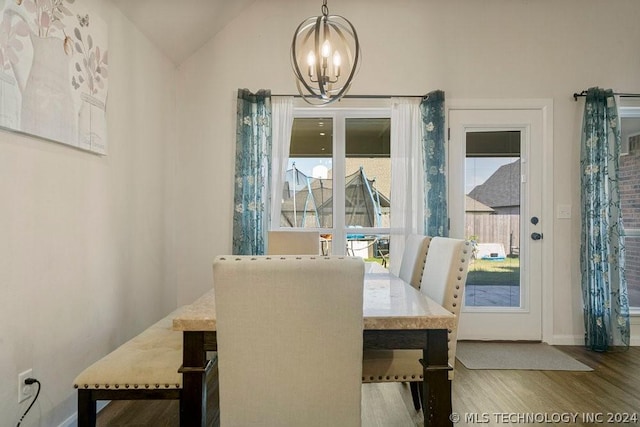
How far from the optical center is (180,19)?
2.98 m

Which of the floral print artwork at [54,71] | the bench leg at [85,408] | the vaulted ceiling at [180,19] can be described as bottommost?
the bench leg at [85,408]

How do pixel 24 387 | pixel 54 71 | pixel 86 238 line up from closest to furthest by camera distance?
pixel 24 387
pixel 54 71
pixel 86 238

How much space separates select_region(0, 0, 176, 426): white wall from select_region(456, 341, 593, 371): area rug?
8.10 ft

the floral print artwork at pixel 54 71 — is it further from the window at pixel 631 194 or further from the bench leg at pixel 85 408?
the window at pixel 631 194

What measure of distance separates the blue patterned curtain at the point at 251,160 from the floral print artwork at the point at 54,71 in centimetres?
118

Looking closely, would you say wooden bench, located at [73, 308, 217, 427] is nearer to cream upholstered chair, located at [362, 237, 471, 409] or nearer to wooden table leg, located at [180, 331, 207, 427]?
wooden table leg, located at [180, 331, 207, 427]

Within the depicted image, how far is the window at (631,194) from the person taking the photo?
351cm

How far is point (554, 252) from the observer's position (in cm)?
346

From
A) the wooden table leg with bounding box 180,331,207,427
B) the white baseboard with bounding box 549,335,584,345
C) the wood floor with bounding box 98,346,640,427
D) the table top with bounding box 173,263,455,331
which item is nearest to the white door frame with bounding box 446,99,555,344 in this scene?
the white baseboard with bounding box 549,335,584,345

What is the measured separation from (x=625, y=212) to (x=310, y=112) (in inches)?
116

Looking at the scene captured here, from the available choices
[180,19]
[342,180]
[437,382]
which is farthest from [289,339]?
[180,19]

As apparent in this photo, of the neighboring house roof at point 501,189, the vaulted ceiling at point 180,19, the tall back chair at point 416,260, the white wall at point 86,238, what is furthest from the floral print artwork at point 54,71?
the neighboring house roof at point 501,189

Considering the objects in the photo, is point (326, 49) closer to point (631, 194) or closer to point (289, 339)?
point (289, 339)

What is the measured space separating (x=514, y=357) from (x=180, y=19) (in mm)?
3633
